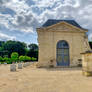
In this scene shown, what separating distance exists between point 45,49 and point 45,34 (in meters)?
2.59

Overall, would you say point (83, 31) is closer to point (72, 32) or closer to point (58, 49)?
point (72, 32)

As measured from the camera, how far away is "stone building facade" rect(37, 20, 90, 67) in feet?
53.6

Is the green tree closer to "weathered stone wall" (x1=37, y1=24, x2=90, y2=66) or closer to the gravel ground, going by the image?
"weathered stone wall" (x1=37, y1=24, x2=90, y2=66)

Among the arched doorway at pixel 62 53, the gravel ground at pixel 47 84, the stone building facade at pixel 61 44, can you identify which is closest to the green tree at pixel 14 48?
the stone building facade at pixel 61 44

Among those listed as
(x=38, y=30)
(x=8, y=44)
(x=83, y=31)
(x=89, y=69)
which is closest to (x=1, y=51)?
(x=8, y=44)

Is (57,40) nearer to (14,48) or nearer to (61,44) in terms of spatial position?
(61,44)

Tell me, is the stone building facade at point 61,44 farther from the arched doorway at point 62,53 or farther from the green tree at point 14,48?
the green tree at point 14,48

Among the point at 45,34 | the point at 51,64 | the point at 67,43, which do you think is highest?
the point at 45,34

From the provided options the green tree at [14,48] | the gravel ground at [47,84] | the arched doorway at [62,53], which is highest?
the green tree at [14,48]

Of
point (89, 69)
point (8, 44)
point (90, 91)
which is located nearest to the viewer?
point (90, 91)

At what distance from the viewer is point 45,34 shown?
657 inches

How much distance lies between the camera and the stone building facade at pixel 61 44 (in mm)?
16328

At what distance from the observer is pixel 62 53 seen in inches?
674

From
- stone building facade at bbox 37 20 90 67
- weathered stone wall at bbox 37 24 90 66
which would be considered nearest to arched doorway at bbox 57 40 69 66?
stone building facade at bbox 37 20 90 67
